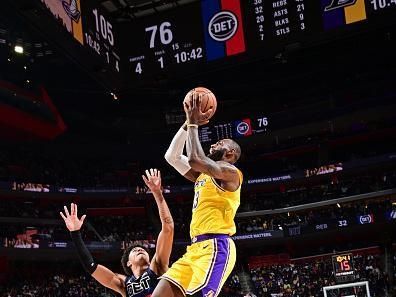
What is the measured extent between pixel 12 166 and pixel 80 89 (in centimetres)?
509

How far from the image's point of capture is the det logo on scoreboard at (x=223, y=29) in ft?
43.8

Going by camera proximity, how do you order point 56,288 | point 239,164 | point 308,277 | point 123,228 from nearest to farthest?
point 56,288 < point 308,277 < point 123,228 < point 239,164

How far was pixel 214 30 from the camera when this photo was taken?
13602mm

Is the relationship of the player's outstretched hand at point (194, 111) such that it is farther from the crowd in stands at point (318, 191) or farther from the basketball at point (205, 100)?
the crowd in stands at point (318, 191)

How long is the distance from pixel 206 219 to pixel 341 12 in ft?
31.4

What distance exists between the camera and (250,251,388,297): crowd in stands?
80.0ft

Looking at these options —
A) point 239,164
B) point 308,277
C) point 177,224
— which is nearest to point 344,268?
point 308,277

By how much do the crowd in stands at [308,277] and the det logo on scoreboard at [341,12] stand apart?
13.9 metres

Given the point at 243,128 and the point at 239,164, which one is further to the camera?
the point at 239,164

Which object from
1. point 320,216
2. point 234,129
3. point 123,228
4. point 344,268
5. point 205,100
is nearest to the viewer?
point 205,100

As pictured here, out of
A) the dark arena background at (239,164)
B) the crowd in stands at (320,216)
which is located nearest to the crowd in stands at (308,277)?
the dark arena background at (239,164)

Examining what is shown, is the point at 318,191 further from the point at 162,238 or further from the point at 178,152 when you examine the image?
the point at 178,152

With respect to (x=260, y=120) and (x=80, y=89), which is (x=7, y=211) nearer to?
(x=80, y=89)

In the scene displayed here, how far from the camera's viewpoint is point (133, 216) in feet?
104
